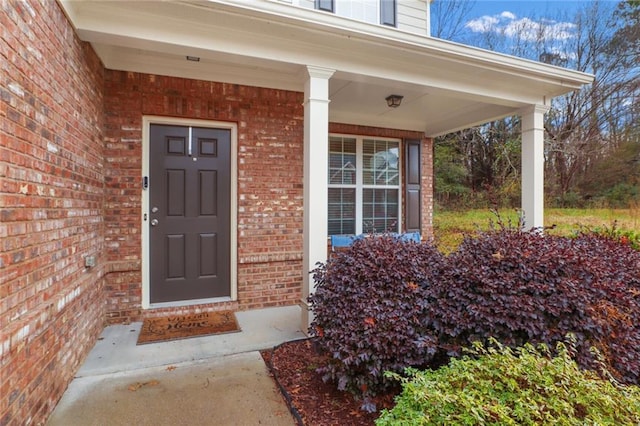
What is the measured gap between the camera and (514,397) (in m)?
1.44

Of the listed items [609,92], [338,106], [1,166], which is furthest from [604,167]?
[1,166]

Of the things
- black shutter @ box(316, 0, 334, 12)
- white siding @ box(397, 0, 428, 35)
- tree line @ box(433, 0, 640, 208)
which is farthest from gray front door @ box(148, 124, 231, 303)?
tree line @ box(433, 0, 640, 208)

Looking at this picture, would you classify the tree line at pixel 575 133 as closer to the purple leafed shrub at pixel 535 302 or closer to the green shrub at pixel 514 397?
the purple leafed shrub at pixel 535 302

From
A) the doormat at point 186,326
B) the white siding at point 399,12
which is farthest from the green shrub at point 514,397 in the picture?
the white siding at point 399,12

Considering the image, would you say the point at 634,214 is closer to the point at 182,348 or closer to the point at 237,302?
the point at 237,302

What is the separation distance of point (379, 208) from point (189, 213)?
3010mm

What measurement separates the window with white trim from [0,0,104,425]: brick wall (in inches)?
126

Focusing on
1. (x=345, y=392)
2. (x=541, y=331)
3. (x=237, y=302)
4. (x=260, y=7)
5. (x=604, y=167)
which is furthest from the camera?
(x=604, y=167)

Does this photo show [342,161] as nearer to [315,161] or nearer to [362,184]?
[362,184]

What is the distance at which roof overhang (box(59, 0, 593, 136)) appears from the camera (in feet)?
8.17

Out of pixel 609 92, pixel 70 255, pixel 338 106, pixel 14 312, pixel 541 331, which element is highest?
pixel 609 92

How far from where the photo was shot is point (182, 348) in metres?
2.81

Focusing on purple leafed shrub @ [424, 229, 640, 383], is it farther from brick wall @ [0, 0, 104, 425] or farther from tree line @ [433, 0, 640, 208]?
tree line @ [433, 0, 640, 208]

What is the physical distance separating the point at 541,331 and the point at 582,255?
75 cm
